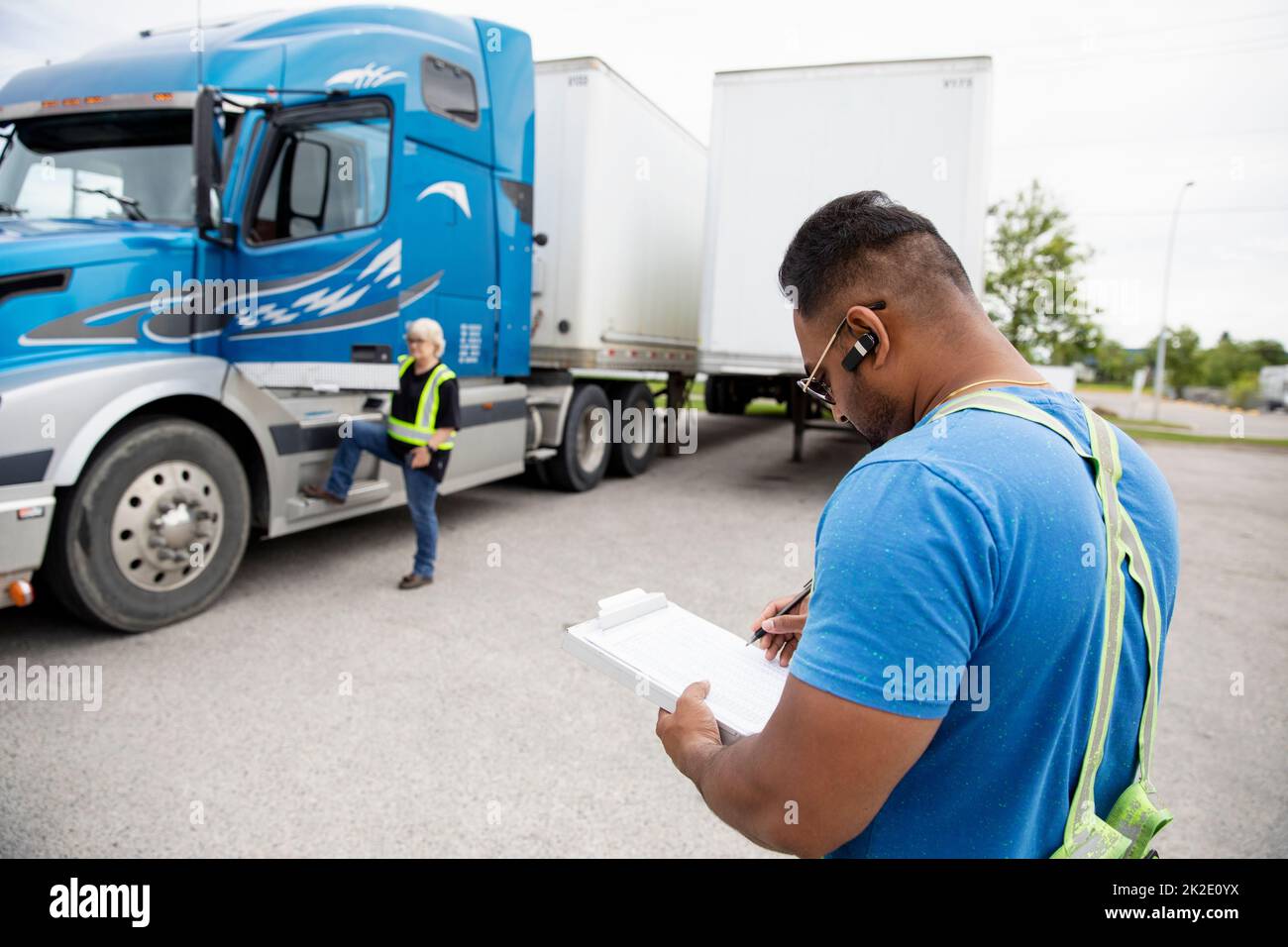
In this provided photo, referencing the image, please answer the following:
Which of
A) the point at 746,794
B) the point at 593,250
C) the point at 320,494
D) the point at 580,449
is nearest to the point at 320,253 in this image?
the point at 320,494

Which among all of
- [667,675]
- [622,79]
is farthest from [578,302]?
[667,675]

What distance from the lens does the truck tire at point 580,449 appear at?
335 inches

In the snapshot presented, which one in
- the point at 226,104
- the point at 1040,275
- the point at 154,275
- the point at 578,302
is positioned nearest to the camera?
the point at 154,275

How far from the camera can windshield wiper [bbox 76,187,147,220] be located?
492cm

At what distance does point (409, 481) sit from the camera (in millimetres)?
5574

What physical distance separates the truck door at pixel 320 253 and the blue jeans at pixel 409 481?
0.41 m

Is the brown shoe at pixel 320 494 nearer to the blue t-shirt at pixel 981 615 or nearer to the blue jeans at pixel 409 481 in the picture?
the blue jeans at pixel 409 481

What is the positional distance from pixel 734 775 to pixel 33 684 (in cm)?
395

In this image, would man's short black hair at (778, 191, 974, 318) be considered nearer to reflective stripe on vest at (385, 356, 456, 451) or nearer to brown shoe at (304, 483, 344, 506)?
reflective stripe on vest at (385, 356, 456, 451)

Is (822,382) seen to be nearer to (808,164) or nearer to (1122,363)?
(808,164)

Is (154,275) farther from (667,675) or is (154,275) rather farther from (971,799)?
(971,799)

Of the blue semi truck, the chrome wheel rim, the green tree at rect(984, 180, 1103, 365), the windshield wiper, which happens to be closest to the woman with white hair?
the blue semi truck

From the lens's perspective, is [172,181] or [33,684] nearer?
[33,684]

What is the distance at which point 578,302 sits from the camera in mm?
8125
